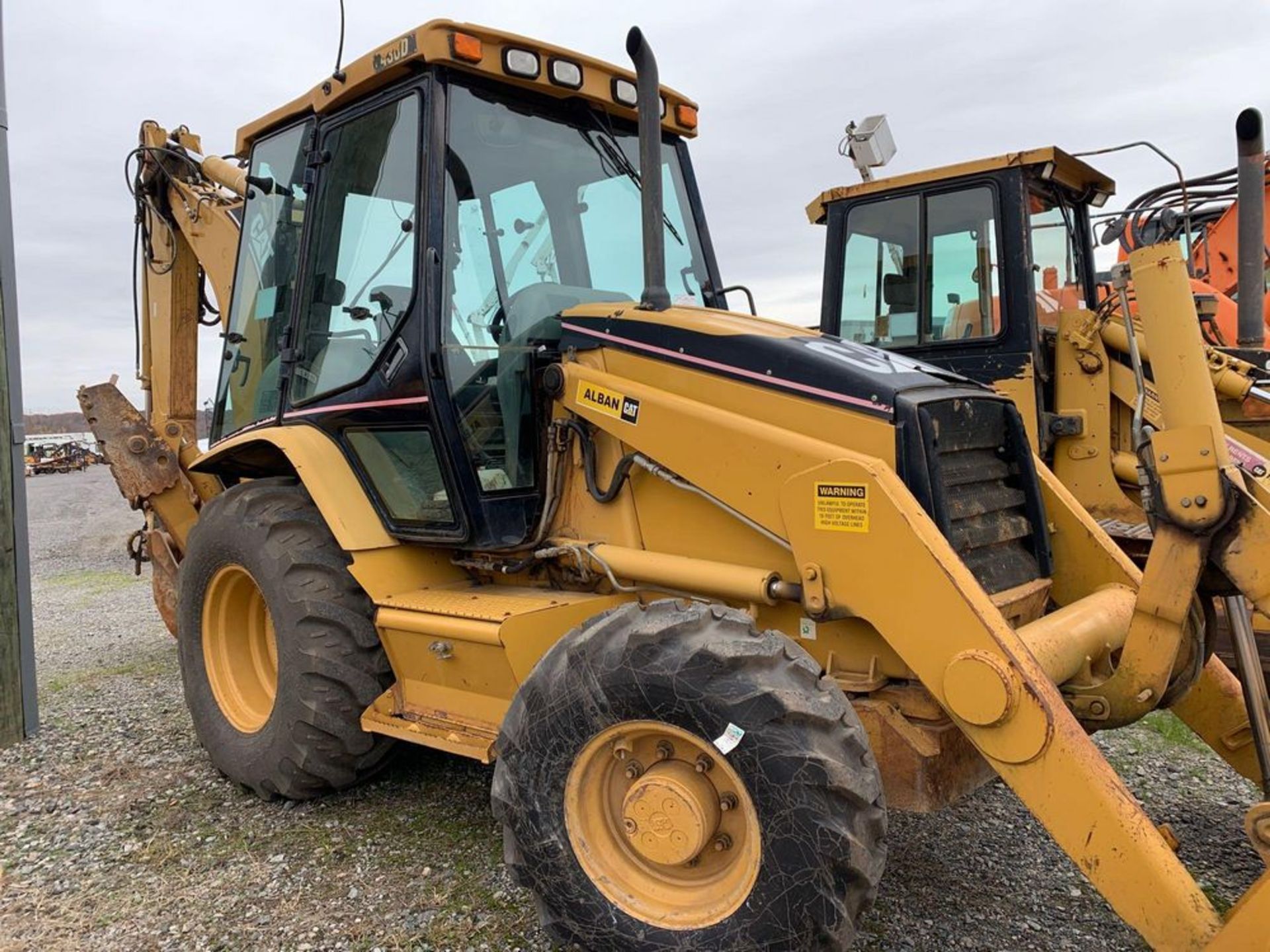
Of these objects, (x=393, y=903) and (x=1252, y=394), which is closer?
(x=393, y=903)

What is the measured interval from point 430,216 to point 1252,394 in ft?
16.7

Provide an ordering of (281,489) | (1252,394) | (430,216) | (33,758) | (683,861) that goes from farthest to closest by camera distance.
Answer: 1. (1252,394)
2. (33,758)
3. (281,489)
4. (430,216)
5. (683,861)

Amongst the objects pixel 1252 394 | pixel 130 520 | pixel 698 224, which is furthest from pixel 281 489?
pixel 130 520

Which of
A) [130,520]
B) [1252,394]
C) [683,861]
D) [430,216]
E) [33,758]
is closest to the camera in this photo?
[683,861]

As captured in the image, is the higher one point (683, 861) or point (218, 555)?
point (218, 555)

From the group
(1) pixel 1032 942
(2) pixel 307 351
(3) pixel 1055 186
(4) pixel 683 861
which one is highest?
(3) pixel 1055 186

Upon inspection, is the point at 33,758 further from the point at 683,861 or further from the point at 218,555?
the point at 683,861

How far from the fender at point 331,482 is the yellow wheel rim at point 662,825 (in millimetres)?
1440

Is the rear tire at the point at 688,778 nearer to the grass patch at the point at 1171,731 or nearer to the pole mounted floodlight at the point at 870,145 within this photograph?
the grass patch at the point at 1171,731

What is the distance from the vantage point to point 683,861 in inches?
101

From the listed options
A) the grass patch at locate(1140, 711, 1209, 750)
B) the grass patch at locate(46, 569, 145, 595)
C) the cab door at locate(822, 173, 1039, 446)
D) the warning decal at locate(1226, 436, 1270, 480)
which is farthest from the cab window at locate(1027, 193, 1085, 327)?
the grass patch at locate(46, 569, 145, 595)

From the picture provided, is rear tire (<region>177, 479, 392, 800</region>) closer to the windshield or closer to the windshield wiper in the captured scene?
the windshield

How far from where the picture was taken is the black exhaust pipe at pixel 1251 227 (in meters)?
3.17

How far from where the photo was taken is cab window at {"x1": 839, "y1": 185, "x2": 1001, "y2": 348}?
6094mm
